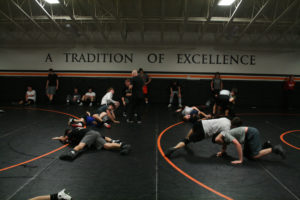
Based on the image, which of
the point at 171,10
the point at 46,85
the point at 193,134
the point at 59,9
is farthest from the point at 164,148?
the point at 46,85

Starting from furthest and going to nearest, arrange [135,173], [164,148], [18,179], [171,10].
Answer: [171,10] < [164,148] < [135,173] < [18,179]

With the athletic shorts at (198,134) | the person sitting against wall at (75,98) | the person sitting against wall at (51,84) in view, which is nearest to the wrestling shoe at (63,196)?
the athletic shorts at (198,134)

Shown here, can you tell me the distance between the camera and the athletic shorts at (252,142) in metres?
4.01

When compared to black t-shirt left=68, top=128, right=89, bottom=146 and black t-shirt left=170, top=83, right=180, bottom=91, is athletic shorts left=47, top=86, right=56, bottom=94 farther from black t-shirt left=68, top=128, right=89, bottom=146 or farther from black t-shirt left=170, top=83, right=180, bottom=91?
black t-shirt left=68, top=128, right=89, bottom=146

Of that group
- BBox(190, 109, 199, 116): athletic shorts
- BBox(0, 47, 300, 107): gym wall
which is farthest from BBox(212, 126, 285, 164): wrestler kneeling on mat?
BBox(0, 47, 300, 107): gym wall

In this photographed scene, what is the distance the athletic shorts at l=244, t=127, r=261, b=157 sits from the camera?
13.2 feet

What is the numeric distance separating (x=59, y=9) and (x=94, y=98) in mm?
4653

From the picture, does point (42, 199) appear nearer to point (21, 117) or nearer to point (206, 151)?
point (206, 151)

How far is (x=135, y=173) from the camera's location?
141 inches

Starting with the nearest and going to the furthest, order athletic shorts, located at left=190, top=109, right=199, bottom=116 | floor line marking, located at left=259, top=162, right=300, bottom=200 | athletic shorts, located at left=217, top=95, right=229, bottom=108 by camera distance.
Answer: floor line marking, located at left=259, top=162, right=300, bottom=200, athletic shorts, located at left=190, top=109, right=199, bottom=116, athletic shorts, located at left=217, top=95, right=229, bottom=108

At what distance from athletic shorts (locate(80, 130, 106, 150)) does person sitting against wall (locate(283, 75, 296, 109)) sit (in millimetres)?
10693

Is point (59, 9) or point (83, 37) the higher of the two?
point (59, 9)

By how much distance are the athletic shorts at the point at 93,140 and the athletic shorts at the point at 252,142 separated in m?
2.99

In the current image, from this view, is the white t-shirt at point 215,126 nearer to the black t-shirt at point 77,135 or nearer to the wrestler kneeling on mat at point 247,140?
the wrestler kneeling on mat at point 247,140
